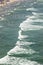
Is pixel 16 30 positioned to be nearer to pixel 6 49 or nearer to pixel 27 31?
pixel 27 31

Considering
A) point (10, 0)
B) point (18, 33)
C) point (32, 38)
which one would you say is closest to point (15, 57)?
point (32, 38)

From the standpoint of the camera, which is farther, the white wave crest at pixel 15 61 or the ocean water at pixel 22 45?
the ocean water at pixel 22 45

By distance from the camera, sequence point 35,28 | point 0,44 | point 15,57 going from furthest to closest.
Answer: point 35,28 < point 0,44 < point 15,57

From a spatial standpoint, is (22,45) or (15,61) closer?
(15,61)

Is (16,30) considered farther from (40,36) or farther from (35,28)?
(40,36)

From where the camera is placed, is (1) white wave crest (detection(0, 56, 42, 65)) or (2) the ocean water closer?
(1) white wave crest (detection(0, 56, 42, 65))

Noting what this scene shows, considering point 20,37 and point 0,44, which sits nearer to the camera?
point 0,44

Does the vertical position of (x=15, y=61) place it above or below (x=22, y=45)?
above

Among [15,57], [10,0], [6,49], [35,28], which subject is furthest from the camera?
[10,0]

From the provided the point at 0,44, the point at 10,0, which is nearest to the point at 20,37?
the point at 0,44
